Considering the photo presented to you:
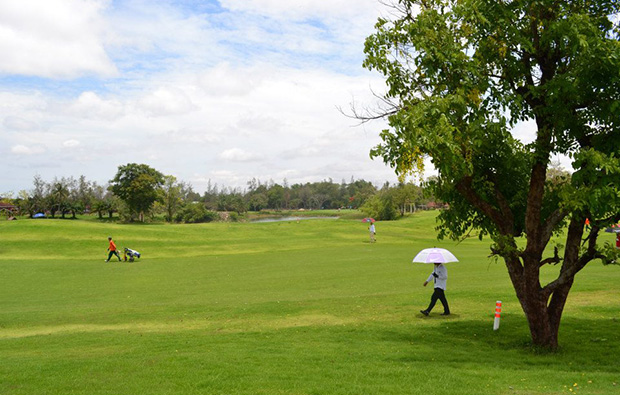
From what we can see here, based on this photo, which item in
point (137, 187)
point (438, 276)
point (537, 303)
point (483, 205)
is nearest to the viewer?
point (537, 303)

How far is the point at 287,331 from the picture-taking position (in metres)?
16.4

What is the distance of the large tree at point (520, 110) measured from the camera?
11742 mm

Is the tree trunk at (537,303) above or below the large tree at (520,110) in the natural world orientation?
below

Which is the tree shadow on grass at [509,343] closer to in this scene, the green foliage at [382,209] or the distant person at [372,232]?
the distant person at [372,232]

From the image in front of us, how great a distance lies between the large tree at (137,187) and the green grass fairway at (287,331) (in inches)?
2349

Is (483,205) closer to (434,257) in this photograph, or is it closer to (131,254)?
(434,257)

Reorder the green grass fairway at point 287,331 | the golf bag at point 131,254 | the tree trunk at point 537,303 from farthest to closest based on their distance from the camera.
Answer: the golf bag at point 131,254
the tree trunk at point 537,303
the green grass fairway at point 287,331

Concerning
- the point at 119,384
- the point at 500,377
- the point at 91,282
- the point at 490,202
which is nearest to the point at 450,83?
the point at 490,202

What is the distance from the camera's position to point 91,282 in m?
29.7

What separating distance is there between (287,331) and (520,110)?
959 cm

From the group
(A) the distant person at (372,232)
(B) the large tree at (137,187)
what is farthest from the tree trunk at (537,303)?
(B) the large tree at (137,187)

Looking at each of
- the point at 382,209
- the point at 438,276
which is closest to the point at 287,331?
the point at 438,276

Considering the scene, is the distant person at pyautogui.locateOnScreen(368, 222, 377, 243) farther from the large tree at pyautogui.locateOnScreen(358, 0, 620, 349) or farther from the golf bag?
the large tree at pyautogui.locateOnScreen(358, 0, 620, 349)

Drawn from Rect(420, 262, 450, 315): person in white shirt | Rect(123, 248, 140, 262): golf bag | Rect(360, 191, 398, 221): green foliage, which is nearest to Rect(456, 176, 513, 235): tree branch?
Rect(420, 262, 450, 315): person in white shirt
